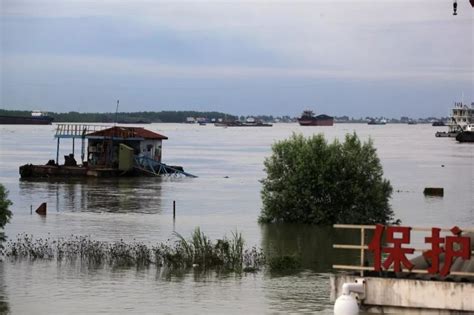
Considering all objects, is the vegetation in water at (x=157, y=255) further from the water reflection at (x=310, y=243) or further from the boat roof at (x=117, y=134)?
the boat roof at (x=117, y=134)

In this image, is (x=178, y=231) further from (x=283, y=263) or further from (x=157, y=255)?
(x=283, y=263)

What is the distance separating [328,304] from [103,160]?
67.3m

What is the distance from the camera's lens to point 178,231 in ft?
173

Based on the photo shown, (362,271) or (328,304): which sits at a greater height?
(362,271)

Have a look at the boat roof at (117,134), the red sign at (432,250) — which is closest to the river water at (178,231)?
the boat roof at (117,134)

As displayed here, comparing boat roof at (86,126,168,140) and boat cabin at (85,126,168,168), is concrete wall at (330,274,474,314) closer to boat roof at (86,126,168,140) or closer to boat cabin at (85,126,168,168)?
boat cabin at (85,126,168,168)

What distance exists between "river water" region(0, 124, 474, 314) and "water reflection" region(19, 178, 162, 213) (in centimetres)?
8

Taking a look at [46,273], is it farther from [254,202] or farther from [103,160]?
[103,160]

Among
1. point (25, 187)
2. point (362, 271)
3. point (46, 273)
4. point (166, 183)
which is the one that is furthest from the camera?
point (166, 183)

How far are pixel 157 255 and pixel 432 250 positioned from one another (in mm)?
19610

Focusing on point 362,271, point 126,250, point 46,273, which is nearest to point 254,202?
point 126,250

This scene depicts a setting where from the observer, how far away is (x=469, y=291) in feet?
62.4

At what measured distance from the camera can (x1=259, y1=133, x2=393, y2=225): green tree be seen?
5197 cm

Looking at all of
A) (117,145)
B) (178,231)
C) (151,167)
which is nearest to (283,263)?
(178,231)
